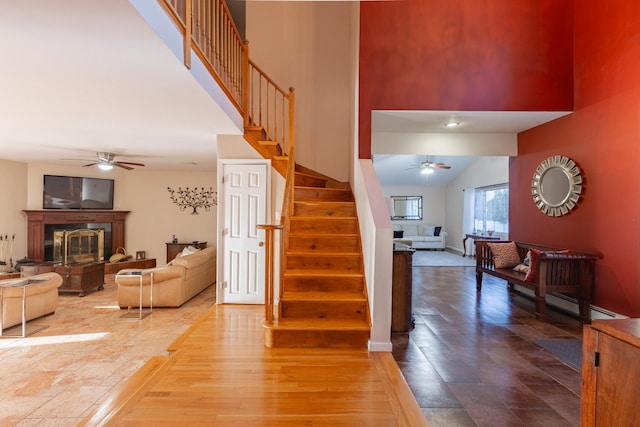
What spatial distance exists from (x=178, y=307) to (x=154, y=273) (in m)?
0.65

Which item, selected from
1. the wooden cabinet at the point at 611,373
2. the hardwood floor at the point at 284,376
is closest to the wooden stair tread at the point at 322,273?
the hardwood floor at the point at 284,376

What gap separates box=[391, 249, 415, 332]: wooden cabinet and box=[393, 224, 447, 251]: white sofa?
7572 mm

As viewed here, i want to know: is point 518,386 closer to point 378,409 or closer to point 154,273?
point 378,409

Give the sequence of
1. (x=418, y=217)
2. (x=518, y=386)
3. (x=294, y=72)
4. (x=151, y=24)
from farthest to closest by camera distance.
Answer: (x=418, y=217) → (x=294, y=72) → (x=518, y=386) → (x=151, y=24)

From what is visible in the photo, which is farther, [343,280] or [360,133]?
[360,133]

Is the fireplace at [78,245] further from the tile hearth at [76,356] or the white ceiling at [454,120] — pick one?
the white ceiling at [454,120]

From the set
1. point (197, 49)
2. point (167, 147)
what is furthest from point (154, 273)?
point (197, 49)

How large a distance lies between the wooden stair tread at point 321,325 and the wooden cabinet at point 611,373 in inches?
76.2

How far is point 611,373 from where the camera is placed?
111 centimetres

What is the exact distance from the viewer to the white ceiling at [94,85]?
5.82ft

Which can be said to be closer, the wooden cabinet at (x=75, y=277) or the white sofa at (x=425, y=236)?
the wooden cabinet at (x=75, y=277)

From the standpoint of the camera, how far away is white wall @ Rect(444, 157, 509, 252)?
27.7 ft

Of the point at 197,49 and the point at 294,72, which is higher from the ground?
the point at 294,72

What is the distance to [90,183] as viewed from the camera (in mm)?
7707
